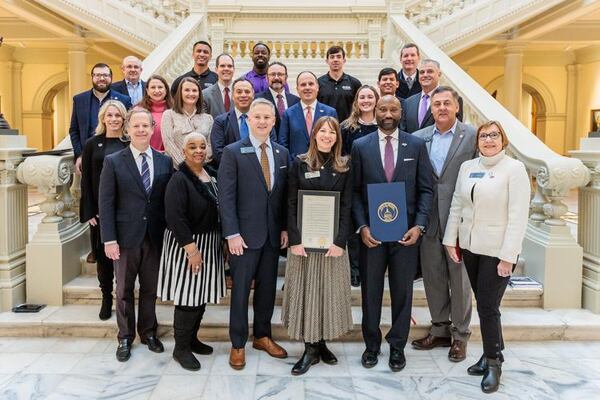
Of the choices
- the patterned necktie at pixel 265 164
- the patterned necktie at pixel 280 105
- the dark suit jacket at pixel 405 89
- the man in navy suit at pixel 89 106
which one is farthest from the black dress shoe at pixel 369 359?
the man in navy suit at pixel 89 106

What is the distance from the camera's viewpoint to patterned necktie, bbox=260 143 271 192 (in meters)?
3.70

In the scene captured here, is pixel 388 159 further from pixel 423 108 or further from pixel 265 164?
pixel 423 108

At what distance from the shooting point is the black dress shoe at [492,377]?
343 centimetres

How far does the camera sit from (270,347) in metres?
3.95

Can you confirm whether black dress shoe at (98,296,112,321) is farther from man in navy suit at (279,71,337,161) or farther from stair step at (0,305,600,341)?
man in navy suit at (279,71,337,161)

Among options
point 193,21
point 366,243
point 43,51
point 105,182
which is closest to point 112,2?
point 193,21

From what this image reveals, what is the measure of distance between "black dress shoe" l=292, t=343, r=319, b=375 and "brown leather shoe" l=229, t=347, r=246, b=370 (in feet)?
1.24

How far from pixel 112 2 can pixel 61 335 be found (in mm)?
8393

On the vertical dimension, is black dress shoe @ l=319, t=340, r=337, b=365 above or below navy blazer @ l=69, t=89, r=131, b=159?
below

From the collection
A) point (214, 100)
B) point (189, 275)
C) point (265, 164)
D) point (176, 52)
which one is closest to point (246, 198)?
point (265, 164)

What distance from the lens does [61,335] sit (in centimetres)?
426

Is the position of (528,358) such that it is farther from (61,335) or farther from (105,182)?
(61,335)

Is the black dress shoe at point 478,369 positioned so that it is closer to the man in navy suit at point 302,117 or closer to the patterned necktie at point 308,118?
the man in navy suit at point 302,117

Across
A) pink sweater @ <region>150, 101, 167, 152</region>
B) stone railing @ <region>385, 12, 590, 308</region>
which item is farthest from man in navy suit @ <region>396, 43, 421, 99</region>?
pink sweater @ <region>150, 101, 167, 152</region>
